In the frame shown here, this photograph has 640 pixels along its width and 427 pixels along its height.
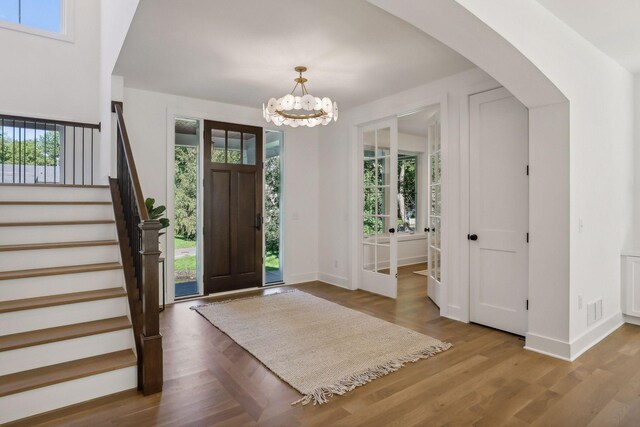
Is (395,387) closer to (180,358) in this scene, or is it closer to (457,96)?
(180,358)

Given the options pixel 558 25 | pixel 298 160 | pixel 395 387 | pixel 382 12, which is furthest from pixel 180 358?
pixel 558 25

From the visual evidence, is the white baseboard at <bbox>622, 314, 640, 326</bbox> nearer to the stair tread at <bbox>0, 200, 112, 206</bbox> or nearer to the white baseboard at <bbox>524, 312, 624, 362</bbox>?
the white baseboard at <bbox>524, 312, 624, 362</bbox>

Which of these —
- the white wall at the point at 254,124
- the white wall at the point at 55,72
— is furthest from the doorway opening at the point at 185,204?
the white wall at the point at 55,72

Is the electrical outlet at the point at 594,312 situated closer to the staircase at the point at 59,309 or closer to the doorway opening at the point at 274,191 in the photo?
the staircase at the point at 59,309

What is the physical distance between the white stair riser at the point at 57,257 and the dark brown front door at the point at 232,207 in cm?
189

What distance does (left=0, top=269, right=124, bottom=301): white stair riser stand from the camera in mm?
2537

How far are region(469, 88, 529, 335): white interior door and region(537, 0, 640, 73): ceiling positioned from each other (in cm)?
75

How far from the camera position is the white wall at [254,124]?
4.46 metres

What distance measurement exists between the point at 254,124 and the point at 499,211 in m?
3.51

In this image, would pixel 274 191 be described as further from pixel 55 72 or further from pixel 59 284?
pixel 59 284

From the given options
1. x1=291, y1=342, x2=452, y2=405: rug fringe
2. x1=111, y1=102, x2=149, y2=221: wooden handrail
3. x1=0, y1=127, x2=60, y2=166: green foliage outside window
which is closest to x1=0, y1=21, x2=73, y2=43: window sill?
x1=0, y1=127, x2=60, y2=166: green foliage outside window

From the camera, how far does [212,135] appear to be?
16.5ft

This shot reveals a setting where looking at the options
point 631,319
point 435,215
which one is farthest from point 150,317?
point 631,319

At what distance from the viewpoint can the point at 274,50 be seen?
10.9 ft
